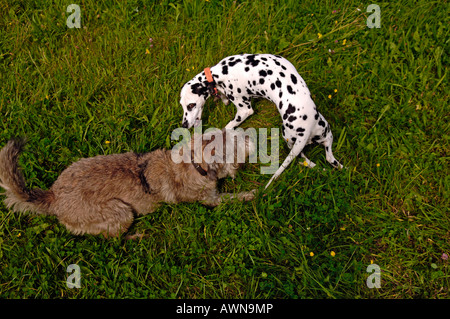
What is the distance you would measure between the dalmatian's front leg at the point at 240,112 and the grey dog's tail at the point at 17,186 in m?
2.45

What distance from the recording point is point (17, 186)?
115 inches

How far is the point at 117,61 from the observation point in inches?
187

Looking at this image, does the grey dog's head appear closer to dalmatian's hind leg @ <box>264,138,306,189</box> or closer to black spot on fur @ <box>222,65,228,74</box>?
dalmatian's hind leg @ <box>264,138,306,189</box>

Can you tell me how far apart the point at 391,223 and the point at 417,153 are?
3.49ft

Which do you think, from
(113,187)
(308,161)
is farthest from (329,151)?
(113,187)

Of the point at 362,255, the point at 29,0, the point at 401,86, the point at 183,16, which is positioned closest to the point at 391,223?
the point at 362,255

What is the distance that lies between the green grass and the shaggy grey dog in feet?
0.89

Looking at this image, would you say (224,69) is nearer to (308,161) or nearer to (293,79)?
(293,79)

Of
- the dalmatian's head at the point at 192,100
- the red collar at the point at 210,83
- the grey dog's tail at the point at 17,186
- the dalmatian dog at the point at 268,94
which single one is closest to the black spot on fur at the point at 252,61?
the dalmatian dog at the point at 268,94

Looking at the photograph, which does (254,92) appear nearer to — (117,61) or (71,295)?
(117,61)

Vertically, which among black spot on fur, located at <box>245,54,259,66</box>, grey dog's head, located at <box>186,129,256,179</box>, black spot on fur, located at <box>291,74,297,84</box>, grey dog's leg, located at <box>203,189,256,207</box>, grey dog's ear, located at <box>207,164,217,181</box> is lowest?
grey dog's leg, located at <box>203,189,256,207</box>

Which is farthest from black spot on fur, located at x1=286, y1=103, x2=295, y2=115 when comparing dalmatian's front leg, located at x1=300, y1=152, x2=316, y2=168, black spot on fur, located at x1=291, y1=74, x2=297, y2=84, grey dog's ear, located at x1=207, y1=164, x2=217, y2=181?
grey dog's ear, located at x1=207, y1=164, x2=217, y2=181

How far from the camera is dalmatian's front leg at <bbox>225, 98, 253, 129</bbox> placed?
4.16 m

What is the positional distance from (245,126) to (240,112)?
312mm
